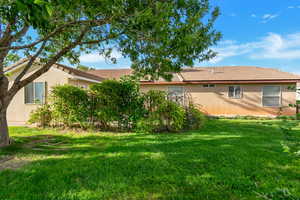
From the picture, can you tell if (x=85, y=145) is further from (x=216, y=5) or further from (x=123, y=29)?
(x=216, y=5)

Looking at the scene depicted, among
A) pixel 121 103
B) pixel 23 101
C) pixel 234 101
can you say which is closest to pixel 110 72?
pixel 23 101

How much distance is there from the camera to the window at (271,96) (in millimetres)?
12711

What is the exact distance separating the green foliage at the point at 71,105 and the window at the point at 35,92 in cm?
284

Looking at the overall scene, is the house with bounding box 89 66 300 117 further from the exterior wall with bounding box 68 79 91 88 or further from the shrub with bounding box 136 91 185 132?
the shrub with bounding box 136 91 185 132

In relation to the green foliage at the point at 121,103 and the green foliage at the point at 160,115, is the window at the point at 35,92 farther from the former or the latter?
the green foliage at the point at 160,115

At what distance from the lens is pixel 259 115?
42.5 ft

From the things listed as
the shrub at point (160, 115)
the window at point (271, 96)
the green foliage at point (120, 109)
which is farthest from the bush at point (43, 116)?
the window at point (271, 96)

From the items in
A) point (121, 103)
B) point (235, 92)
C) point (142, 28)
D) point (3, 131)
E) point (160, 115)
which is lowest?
point (3, 131)

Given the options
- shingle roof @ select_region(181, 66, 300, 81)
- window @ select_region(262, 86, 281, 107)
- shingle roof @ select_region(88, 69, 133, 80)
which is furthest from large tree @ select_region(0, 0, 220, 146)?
shingle roof @ select_region(88, 69, 133, 80)

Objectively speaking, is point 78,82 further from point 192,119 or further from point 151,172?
point 151,172

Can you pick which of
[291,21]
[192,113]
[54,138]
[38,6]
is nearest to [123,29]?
[38,6]

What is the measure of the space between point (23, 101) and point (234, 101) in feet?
49.2

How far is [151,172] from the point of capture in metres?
3.17

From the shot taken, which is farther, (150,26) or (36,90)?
(36,90)
